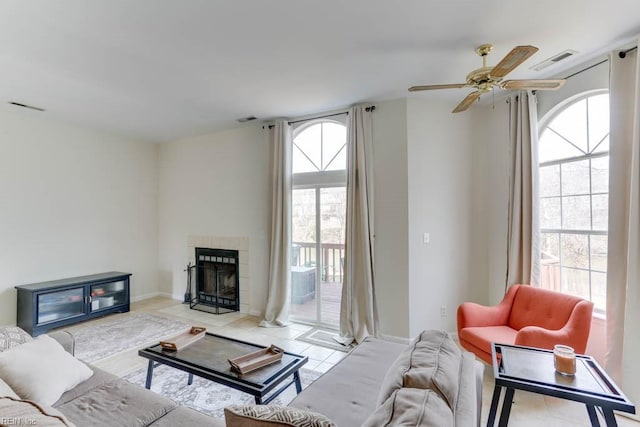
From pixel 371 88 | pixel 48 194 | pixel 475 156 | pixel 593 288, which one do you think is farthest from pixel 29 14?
pixel 593 288

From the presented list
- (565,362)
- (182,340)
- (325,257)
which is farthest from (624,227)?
(182,340)

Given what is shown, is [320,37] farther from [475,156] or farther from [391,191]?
[475,156]

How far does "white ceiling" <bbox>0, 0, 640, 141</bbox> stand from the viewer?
210 centimetres

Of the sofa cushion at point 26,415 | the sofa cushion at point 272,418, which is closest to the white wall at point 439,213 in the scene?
the sofa cushion at point 272,418

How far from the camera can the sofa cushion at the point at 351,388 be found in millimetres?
1564

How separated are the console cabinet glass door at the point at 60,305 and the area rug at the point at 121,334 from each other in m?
0.29

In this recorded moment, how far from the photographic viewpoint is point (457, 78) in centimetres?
316

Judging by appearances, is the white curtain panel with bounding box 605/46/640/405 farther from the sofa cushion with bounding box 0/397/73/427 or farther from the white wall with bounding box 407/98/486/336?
the sofa cushion with bounding box 0/397/73/427

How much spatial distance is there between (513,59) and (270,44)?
1760 millimetres

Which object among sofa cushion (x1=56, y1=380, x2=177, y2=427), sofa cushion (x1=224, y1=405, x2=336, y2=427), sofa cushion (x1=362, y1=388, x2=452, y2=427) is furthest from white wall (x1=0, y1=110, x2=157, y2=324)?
sofa cushion (x1=362, y1=388, x2=452, y2=427)

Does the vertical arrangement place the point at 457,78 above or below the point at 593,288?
above

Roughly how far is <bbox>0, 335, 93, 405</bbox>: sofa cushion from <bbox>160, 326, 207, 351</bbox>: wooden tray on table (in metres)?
0.51

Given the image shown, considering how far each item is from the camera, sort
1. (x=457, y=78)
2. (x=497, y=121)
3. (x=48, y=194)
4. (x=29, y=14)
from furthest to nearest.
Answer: (x=48, y=194), (x=497, y=121), (x=457, y=78), (x=29, y=14)

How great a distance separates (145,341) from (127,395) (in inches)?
87.8
